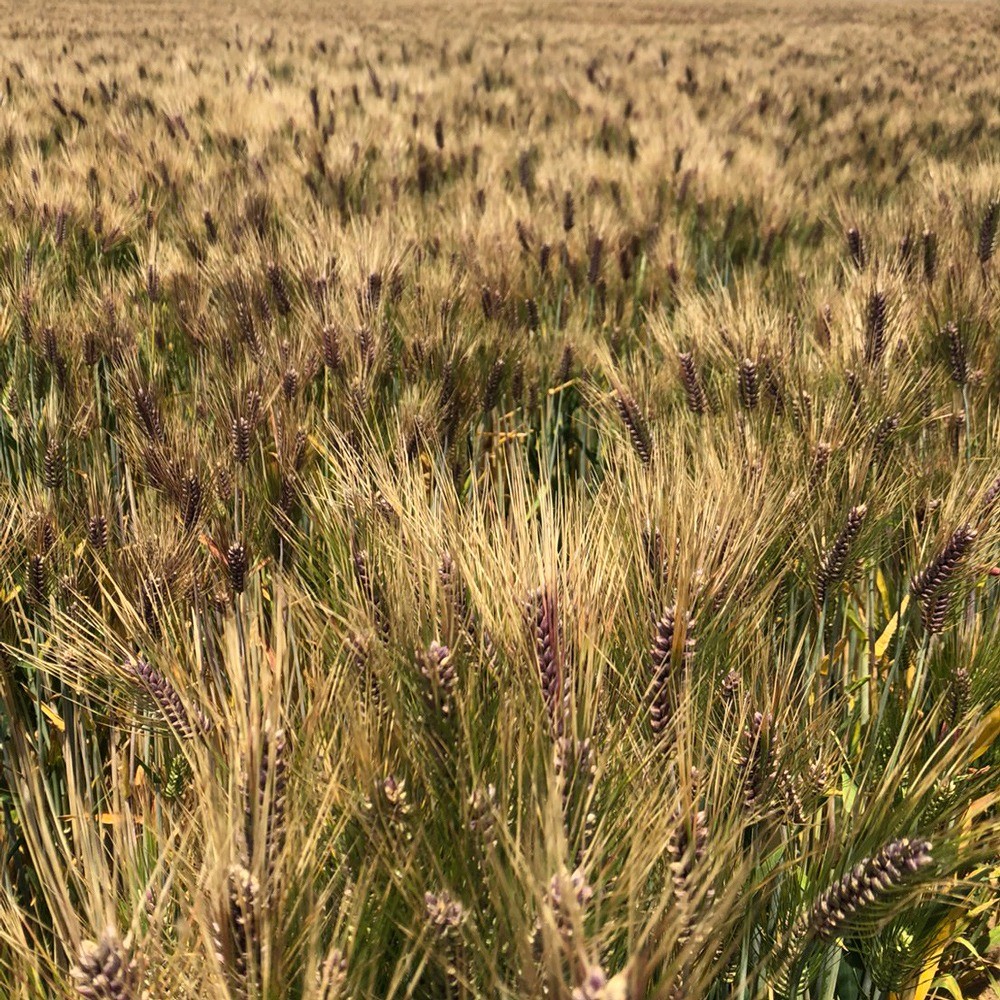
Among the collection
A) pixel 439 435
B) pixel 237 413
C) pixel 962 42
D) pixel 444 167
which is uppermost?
pixel 962 42

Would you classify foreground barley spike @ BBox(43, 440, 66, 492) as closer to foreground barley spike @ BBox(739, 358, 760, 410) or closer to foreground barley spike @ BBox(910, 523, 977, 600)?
foreground barley spike @ BBox(739, 358, 760, 410)

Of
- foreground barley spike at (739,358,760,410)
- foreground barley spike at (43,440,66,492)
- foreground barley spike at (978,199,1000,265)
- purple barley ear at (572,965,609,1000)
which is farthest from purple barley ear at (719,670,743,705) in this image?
foreground barley spike at (978,199,1000,265)

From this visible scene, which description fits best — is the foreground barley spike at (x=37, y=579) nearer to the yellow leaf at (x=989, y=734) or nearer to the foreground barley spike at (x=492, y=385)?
the foreground barley spike at (x=492, y=385)

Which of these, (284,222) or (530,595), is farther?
(284,222)

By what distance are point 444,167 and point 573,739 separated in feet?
11.4

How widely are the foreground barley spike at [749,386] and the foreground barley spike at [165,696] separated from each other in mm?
979

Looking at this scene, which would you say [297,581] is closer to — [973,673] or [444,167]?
[973,673]

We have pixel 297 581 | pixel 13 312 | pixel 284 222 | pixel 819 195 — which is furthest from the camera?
pixel 819 195

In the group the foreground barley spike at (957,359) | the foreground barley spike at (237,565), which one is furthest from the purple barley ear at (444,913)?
the foreground barley spike at (957,359)

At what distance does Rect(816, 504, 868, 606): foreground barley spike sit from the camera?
39.9 inches

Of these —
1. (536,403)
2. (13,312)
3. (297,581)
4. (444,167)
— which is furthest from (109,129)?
(297,581)

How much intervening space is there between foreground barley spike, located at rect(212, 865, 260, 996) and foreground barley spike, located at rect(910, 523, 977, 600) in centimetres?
81

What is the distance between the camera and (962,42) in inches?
458

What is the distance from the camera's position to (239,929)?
1.62ft
